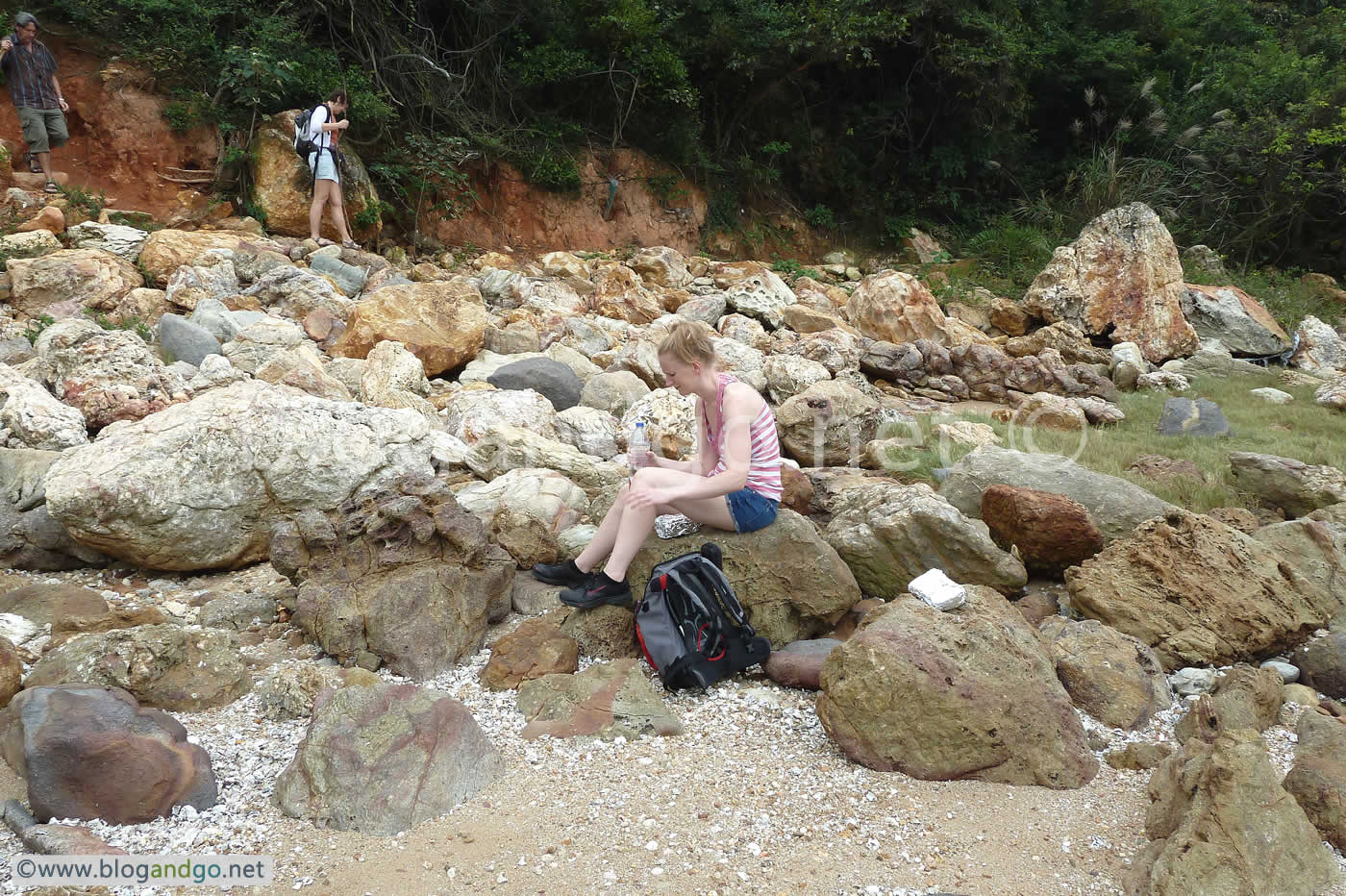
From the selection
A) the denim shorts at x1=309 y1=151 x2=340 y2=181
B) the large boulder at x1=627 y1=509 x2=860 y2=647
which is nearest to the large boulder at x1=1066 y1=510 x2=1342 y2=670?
the large boulder at x1=627 y1=509 x2=860 y2=647

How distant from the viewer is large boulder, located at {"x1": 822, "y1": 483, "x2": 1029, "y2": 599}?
12.1 ft

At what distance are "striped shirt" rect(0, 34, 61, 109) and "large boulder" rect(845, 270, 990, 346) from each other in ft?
30.0

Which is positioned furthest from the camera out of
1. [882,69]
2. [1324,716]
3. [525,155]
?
[882,69]

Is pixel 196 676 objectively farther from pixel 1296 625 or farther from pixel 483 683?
pixel 1296 625

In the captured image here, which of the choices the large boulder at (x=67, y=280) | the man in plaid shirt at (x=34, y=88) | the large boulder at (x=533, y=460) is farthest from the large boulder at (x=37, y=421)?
the man in plaid shirt at (x=34, y=88)

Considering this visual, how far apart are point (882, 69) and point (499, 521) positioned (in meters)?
15.8

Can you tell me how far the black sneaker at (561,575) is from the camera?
3543mm

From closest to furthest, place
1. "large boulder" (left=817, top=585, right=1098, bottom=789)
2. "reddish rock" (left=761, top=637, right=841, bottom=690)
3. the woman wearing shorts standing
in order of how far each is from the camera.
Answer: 1. "large boulder" (left=817, top=585, right=1098, bottom=789)
2. "reddish rock" (left=761, top=637, right=841, bottom=690)
3. the woman wearing shorts standing

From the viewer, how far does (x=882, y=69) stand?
17.0m

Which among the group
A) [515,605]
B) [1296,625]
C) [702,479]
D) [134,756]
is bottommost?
[515,605]

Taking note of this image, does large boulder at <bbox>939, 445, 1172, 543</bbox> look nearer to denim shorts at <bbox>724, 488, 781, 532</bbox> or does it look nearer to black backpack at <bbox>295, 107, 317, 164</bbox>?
denim shorts at <bbox>724, 488, 781, 532</bbox>

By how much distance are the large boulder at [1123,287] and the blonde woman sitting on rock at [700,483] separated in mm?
9520

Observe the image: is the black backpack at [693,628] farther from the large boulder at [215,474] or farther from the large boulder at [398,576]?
the large boulder at [215,474]

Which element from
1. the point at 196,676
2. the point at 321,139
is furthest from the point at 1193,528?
the point at 321,139
